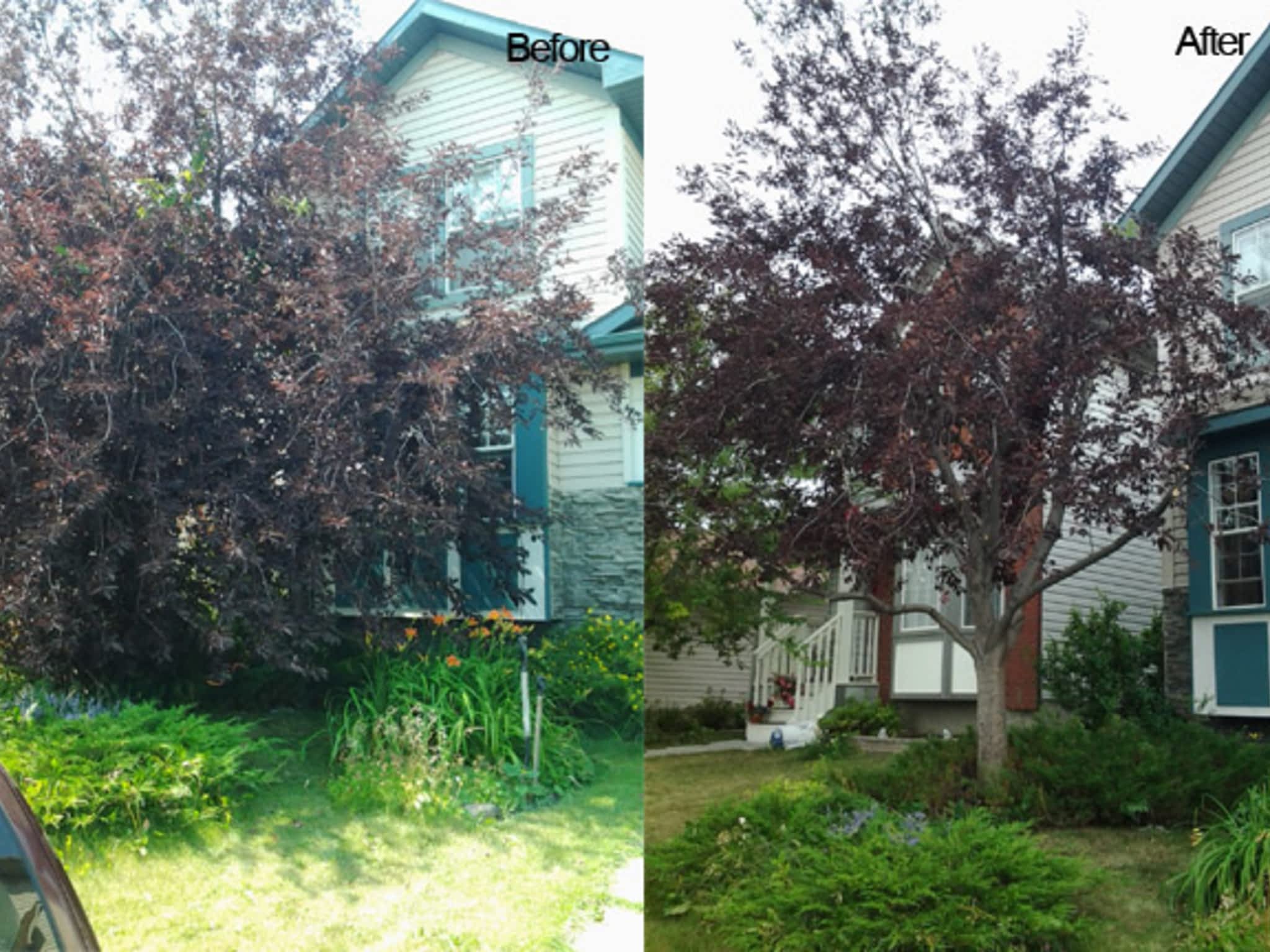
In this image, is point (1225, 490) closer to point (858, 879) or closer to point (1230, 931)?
point (1230, 931)

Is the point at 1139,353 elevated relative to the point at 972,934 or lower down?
elevated

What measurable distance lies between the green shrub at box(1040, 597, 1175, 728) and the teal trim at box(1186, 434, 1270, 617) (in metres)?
0.09

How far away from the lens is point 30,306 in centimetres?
352

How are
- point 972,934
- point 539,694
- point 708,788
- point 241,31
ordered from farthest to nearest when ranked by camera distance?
point 241,31
point 539,694
point 708,788
point 972,934

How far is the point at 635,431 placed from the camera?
10.9 feet

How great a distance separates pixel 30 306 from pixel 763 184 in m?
1.98

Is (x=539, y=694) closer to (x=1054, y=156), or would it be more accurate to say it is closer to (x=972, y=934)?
(x=972, y=934)

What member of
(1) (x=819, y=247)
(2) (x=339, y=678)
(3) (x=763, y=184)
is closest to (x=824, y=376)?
(1) (x=819, y=247)

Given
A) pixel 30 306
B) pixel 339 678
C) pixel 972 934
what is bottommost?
pixel 972 934

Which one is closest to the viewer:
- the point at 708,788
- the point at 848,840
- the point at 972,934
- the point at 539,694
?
the point at 972,934

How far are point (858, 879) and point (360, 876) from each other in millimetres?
1266

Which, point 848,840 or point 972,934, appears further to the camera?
point 848,840

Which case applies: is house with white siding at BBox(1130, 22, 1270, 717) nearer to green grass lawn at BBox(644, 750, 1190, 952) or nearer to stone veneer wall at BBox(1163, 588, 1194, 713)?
stone veneer wall at BBox(1163, 588, 1194, 713)

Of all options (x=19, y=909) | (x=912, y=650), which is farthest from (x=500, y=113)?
(x=19, y=909)
